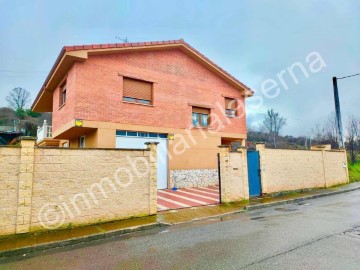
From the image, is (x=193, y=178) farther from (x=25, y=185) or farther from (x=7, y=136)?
(x=7, y=136)

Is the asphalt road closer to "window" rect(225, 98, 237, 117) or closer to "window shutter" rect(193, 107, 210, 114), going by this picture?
"window shutter" rect(193, 107, 210, 114)

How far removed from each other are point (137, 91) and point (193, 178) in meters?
5.98

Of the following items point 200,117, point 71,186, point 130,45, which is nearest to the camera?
point 71,186

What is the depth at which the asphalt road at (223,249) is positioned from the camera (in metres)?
3.96

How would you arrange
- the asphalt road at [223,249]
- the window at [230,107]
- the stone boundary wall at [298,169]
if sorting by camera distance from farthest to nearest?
the window at [230,107], the stone boundary wall at [298,169], the asphalt road at [223,249]

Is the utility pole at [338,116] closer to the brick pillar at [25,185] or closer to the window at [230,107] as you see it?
the window at [230,107]

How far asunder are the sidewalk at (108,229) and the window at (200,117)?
6860 millimetres

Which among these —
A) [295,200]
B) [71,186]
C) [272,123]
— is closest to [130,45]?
[71,186]

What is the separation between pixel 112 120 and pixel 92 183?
18.3 ft

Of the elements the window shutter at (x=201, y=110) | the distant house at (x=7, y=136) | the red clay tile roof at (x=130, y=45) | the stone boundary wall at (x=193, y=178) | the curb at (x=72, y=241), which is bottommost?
the curb at (x=72, y=241)

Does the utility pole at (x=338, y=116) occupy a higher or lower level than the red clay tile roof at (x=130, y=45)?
lower

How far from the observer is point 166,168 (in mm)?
13594

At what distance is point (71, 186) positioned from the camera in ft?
21.8

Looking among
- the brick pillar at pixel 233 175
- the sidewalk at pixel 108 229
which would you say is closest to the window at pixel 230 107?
the brick pillar at pixel 233 175
